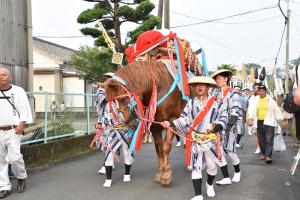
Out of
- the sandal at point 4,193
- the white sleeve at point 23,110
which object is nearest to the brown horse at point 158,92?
the white sleeve at point 23,110

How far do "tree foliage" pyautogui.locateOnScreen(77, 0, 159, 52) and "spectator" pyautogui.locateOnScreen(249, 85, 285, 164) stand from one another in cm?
904

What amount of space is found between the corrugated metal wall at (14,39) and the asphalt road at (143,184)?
2.33 metres

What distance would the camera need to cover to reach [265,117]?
27.6ft

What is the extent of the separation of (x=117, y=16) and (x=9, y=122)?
12.2 metres

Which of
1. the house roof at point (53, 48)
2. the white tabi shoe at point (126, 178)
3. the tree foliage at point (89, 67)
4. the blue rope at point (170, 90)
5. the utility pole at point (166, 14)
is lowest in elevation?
the white tabi shoe at point (126, 178)

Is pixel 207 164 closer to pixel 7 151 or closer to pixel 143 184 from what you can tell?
pixel 143 184

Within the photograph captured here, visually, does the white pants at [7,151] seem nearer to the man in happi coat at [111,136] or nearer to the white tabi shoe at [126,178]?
the man in happi coat at [111,136]

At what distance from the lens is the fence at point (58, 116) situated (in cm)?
866

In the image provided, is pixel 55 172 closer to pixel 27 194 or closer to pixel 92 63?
pixel 27 194

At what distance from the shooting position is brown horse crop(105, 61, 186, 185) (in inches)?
213

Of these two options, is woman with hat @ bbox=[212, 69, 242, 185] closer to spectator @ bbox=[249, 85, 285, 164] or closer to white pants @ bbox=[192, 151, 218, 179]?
white pants @ bbox=[192, 151, 218, 179]

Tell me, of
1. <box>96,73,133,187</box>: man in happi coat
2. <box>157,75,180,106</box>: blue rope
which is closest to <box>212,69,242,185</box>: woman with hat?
<box>157,75,180,106</box>: blue rope

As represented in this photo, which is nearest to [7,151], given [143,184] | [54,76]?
[143,184]

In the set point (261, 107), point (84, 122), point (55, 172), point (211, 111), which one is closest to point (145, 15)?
point (84, 122)
